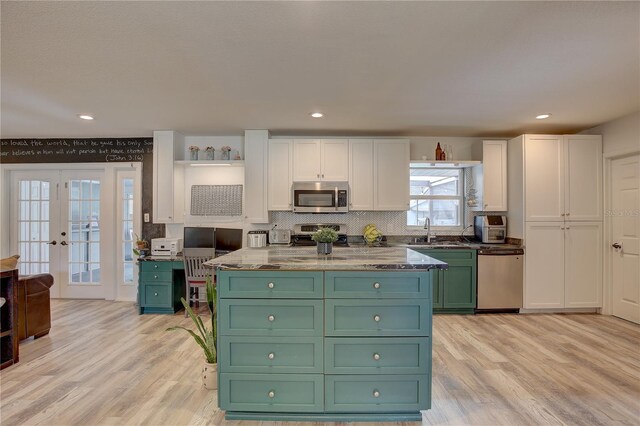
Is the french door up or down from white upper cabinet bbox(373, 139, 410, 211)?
down

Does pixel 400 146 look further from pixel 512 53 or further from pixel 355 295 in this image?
pixel 355 295

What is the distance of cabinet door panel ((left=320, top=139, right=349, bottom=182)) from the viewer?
4348 mm

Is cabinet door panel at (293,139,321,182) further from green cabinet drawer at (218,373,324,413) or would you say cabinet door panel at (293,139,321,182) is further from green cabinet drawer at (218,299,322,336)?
green cabinet drawer at (218,373,324,413)

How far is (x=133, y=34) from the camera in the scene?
6.57ft

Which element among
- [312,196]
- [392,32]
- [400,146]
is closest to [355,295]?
[392,32]

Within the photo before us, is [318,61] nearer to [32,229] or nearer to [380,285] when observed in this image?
[380,285]

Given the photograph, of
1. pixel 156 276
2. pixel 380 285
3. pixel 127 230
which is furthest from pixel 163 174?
pixel 380 285

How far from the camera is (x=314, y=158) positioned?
14.3 feet

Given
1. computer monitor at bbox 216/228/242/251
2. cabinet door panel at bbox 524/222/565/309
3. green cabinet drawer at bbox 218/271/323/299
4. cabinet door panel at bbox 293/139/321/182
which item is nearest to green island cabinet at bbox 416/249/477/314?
cabinet door panel at bbox 524/222/565/309

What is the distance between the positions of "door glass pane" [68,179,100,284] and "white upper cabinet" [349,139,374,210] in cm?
384

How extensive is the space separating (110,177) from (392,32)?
4563 mm

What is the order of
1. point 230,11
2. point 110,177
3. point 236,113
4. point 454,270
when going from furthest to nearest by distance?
point 110,177 → point 454,270 → point 236,113 → point 230,11

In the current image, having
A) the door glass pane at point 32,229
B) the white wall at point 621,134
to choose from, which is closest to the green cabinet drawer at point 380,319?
the white wall at point 621,134

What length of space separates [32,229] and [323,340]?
17.2ft
